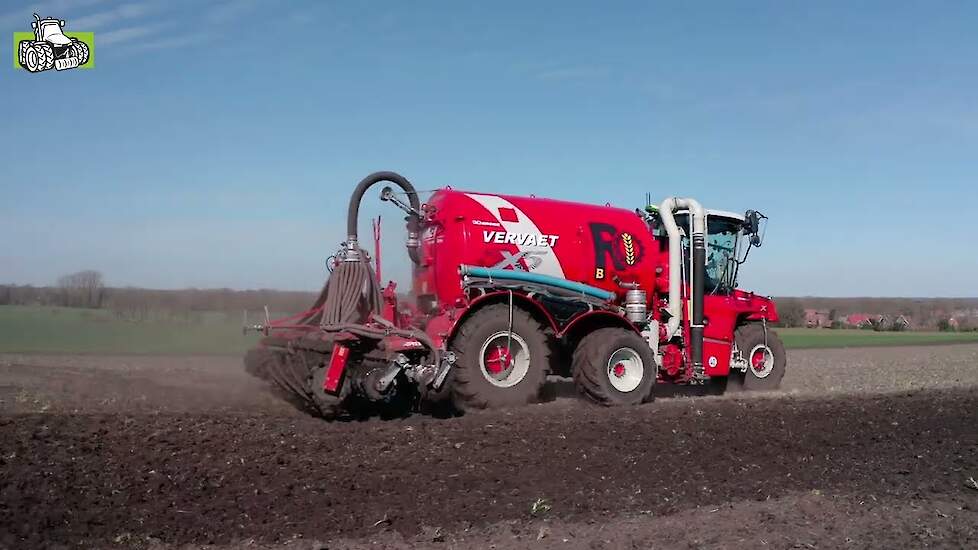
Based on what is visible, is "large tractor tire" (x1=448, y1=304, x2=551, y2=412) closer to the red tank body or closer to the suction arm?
the red tank body

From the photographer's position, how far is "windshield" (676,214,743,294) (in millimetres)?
13891

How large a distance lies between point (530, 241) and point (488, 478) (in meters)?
4.94

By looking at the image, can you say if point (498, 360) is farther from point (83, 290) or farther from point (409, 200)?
point (83, 290)

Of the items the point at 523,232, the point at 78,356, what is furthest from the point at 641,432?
the point at 78,356

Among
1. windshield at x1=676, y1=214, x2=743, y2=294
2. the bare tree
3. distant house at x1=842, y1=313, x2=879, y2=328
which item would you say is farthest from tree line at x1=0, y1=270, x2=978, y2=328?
distant house at x1=842, y1=313, x2=879, y2=328

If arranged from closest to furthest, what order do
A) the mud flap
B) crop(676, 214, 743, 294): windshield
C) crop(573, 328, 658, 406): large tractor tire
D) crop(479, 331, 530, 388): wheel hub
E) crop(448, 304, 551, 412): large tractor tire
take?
the mud flap
crop(448, 304, 551, 412): large tractor tire
crop(479, 331, 530, 388): wheel hub
crop(573, 328, 658, 406): large tractor tire
crop(676, 214, 743, 294): windshield

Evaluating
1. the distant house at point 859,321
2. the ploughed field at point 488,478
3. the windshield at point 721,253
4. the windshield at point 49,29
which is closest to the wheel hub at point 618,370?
the ploughed field at point 488,478

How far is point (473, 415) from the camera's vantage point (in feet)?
32.6

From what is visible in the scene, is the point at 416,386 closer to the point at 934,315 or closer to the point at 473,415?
the point at 473,415

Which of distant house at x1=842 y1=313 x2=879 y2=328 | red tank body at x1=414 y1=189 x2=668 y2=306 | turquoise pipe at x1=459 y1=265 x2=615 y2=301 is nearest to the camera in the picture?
turquoise pipe at x1=459 y1=265 x2=615 y2=301

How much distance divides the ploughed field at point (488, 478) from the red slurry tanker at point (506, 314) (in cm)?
51

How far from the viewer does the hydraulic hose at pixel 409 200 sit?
432 inches

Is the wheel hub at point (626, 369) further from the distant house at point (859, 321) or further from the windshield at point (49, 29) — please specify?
the distant house at point (859, 321)

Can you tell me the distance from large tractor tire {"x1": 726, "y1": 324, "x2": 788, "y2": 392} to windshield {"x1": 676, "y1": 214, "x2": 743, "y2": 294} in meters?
0.79
